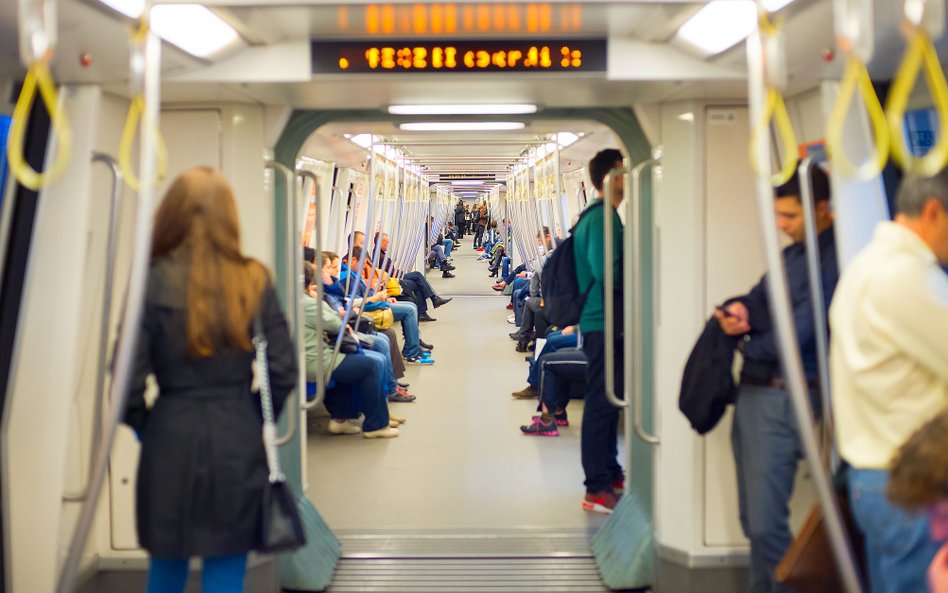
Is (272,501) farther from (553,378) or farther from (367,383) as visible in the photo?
(553,378)

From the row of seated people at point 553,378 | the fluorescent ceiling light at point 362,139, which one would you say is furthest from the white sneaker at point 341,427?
the fluorescent ceiling light at point 362,139

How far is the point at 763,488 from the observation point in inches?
117

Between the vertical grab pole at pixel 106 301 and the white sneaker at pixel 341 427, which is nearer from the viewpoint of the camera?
the vertical grab pole at pixel 106 301

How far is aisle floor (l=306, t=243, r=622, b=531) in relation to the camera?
491cm

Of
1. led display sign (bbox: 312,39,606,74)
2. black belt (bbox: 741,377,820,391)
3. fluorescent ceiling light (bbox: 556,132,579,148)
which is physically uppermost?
fluorescent ceiling light (bbox: 556,132,579,148)

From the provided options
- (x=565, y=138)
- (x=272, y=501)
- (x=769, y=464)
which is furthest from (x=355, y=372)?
(x=272, y=501)

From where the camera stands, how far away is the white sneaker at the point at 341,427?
22.0ft

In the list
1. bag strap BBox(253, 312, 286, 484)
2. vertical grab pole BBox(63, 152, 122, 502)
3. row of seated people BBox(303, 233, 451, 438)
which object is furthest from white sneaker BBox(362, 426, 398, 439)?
bag strap BBox(253, 312, 286, 484)

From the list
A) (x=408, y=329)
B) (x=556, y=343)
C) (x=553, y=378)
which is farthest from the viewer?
(x=408, y=329)

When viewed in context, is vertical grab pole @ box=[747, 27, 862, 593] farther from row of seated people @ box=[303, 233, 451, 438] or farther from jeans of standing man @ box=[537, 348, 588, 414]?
jeans of standing man @ box=[537, 348, 588, 414]

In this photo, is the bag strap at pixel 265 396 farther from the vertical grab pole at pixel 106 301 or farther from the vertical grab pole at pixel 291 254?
the vertical grab pole at pixel 291 254

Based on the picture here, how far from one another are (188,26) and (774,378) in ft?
6.34

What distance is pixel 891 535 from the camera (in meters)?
2.21

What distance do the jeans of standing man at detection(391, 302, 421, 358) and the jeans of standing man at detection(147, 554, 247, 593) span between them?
23.6ft
